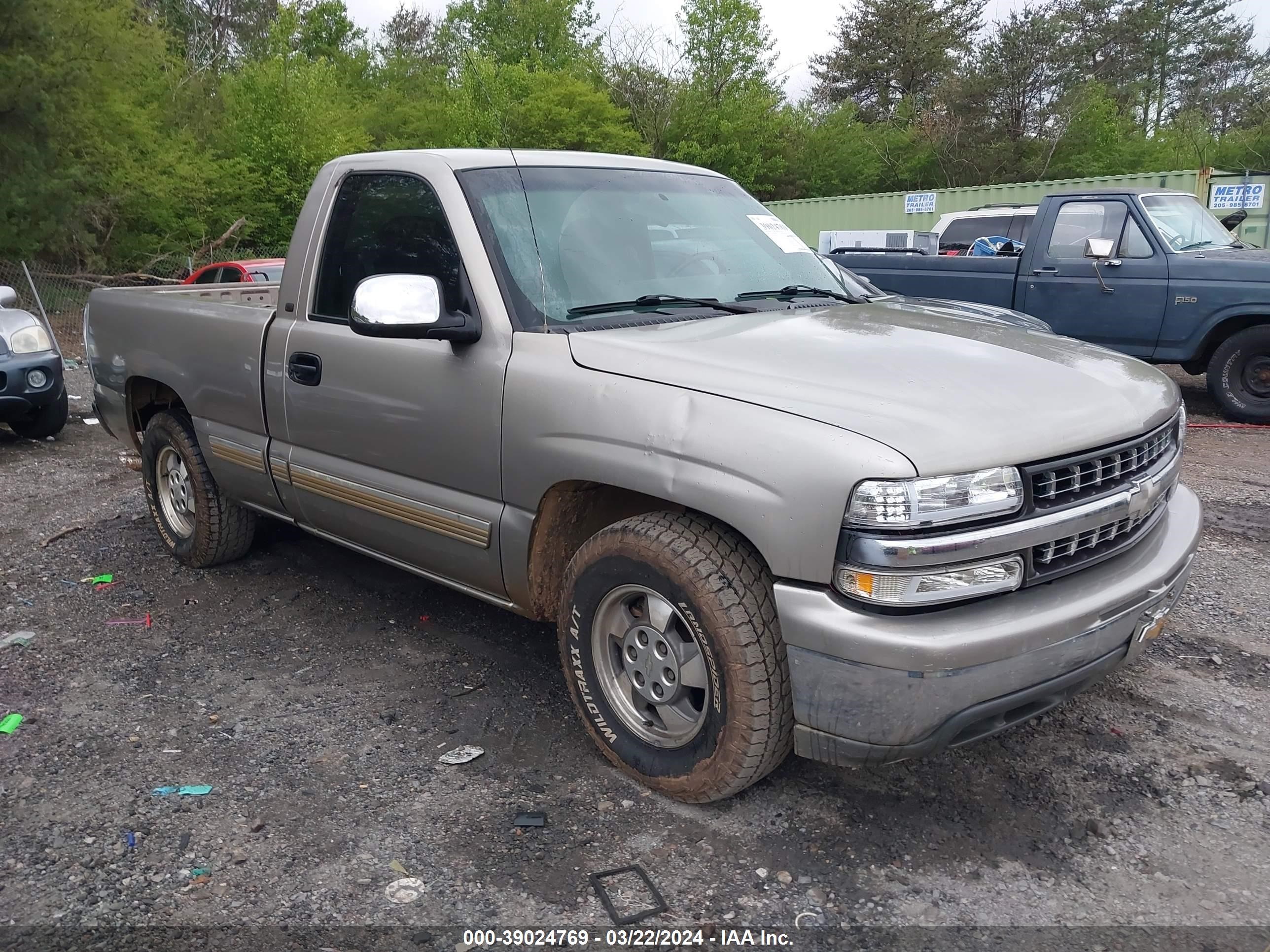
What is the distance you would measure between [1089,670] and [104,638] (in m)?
3.91

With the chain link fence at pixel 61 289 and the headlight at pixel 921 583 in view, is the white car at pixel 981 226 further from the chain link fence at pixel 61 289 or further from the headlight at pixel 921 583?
the chain link fence at pixel 61 289

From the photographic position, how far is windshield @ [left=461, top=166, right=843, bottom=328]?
3.45 meters

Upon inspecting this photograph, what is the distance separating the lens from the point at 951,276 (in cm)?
1001

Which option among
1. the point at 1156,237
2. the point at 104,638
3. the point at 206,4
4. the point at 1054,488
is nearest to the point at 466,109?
the point at 206,4

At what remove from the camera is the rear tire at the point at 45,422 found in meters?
8.71

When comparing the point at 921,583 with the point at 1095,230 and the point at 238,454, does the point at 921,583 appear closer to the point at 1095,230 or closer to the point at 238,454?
the point at 238,454

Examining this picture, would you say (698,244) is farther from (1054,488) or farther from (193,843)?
(193,843)

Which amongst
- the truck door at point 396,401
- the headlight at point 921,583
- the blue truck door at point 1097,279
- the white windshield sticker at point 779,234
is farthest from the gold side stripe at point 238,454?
the blue truck door at point 1097,279

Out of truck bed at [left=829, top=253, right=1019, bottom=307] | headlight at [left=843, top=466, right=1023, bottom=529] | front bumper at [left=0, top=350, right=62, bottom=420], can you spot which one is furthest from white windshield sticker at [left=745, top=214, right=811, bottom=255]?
front bumper at [left=0, top=350, right=62, bottom=420]

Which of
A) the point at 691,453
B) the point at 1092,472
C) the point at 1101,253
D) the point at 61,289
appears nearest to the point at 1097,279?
the point at 1101,253

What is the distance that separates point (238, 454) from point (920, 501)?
3.20m

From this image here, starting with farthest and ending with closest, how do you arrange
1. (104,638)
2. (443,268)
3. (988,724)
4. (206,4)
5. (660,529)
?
(206,4)
(104,638)
(443,268)
(660,529)
(988,724)

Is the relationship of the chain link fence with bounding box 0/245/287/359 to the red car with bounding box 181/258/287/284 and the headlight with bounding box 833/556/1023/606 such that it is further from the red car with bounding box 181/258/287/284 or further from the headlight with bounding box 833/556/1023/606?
the headlight with bounding box 833/556/1023/606

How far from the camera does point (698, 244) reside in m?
3.88
